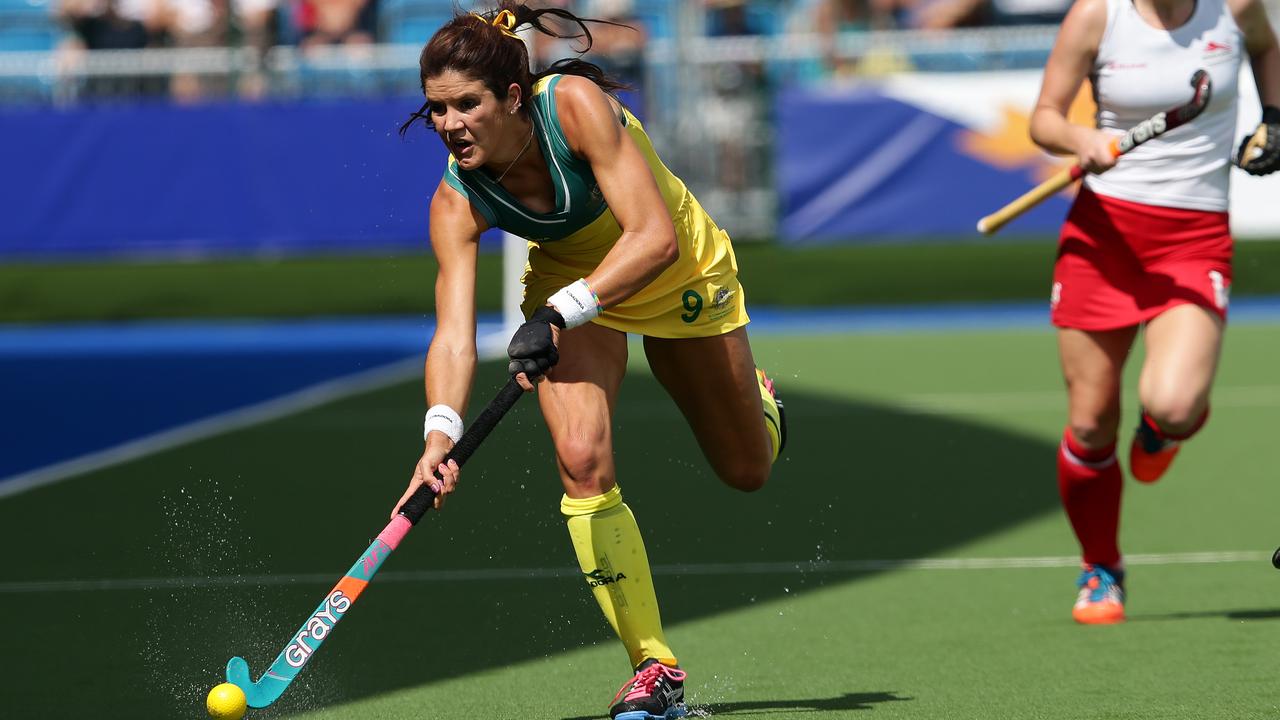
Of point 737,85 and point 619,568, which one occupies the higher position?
point 619,568

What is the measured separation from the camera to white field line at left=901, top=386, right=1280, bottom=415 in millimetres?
10914

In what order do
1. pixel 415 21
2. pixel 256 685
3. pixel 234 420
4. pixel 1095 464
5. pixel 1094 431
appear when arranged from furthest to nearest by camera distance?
pixel 415 21
pixel 234 420
pixel 1095 464
pixel 1094 431
pixel 256 685

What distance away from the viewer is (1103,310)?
19.8 ft

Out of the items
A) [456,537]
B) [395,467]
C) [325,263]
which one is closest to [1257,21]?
[456,537]

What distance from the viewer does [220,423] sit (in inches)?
431

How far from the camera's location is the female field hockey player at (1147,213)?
19.4 ft

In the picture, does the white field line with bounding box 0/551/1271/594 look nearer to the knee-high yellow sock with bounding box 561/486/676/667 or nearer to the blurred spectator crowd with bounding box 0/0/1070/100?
the knee-high yellow sock with bounding box 561/486/676/667

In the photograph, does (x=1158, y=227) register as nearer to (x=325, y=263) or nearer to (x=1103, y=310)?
(x=1103, y=310)

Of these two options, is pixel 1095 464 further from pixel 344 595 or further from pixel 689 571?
pixel 344 595

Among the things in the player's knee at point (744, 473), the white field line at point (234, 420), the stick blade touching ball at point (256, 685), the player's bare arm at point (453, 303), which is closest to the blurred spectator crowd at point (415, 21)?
the white field line at point (234, 420)

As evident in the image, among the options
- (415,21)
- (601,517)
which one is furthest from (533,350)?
(415,21)

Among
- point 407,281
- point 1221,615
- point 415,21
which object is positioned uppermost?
point 1221,615

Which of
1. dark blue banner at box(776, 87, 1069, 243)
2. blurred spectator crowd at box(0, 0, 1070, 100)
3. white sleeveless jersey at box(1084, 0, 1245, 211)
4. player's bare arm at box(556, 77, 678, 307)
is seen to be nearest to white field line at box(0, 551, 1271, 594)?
white sleeveless jersey at box(1084, 0, 1245, 211)

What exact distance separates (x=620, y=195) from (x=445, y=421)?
678mm
